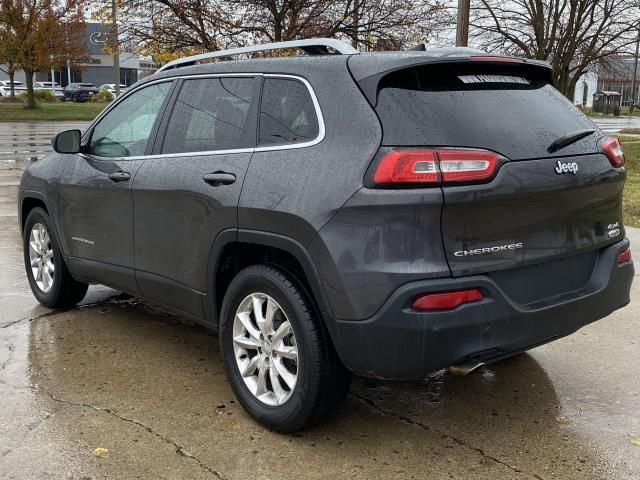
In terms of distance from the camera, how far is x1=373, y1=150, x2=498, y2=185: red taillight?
9.65 ft

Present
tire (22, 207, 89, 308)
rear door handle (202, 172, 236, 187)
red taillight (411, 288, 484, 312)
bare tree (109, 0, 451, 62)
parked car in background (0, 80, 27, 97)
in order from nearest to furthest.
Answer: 1. red taillight (411, 288, 484, 312)
2. rear door handle (202, 172, 236, 187)
3. tire (22, 207, 89, 308)
4. bare tree (109, 0, 451, 62)
5. parked car in background (0, 80, 27, 97)

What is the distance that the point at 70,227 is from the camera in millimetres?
4992

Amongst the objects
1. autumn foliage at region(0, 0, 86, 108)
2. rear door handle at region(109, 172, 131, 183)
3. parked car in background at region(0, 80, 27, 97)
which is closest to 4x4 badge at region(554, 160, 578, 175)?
rear door handle at region(109, 172, 131, 183)

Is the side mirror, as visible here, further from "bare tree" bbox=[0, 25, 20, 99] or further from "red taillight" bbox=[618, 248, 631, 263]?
"bare tree" bbox=[0, 25, 20, 99]

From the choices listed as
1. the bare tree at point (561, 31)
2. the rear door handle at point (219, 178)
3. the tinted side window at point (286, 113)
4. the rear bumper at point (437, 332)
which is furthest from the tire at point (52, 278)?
the bare tree at point (561, 31)

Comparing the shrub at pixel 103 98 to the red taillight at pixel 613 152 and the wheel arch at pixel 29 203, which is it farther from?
the red taillight at pixel 613 152

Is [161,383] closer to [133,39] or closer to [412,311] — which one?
[412,311]

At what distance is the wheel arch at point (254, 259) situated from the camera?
3.17 m

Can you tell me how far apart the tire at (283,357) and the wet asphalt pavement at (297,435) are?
0.43ft

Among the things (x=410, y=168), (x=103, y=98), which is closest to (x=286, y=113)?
(x=410, y=168)

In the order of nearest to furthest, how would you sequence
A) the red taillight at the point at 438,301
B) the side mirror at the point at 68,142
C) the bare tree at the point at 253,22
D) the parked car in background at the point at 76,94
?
the red taillight at the point at 438,301
the side mirror at the point at 68,142
the bare tree at the point at 253,22
the parked car in background at the point at 76,94

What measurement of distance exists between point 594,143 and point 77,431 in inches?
112

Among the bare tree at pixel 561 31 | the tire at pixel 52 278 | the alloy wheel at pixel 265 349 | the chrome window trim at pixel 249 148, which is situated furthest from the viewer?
the bare tree at pixel 561 31

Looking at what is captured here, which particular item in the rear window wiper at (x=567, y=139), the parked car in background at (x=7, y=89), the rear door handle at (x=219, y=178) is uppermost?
the parked car in background at (x=7, y=89)
